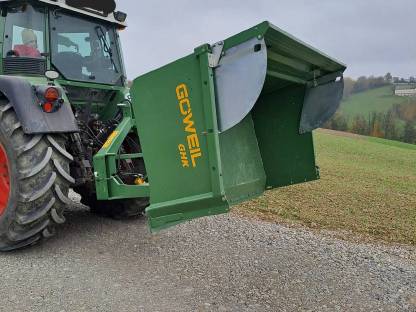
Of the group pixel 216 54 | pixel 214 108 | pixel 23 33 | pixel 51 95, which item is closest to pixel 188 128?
pixel 214 108

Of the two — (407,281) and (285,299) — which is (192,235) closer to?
(285,299)

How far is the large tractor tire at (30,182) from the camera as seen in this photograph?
133 inches

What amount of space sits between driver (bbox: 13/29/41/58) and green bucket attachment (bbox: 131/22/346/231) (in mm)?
1431

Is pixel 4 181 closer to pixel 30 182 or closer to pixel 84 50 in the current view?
pixel 30 182

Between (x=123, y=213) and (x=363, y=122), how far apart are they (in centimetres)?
4977

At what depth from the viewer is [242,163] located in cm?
373

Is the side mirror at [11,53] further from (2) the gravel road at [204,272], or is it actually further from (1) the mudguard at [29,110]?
(2) the gravel road at [204,272]

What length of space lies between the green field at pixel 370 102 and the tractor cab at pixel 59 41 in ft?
163

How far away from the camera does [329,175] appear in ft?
35.1

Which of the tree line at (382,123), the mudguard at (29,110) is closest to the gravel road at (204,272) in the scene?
the mudguard at (29,110)

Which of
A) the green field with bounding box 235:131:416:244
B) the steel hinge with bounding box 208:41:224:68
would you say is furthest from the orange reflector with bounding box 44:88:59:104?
the green field with bounding box 235:131:416:244

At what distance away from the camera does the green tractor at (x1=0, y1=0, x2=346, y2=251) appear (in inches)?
109

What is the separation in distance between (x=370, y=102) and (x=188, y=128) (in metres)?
56.7

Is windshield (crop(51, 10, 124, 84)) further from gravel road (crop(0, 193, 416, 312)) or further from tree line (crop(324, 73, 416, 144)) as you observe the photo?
tree line (crop(324, 73, 416, 144))
